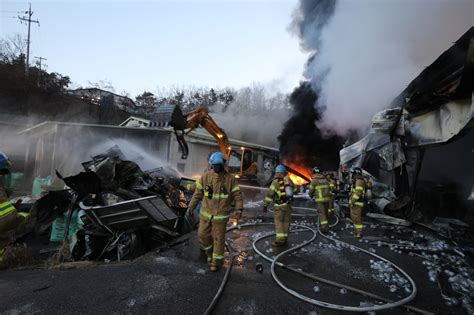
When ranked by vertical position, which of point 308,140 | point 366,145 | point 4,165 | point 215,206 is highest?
point 308,140

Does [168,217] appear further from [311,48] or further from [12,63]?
[12,63]

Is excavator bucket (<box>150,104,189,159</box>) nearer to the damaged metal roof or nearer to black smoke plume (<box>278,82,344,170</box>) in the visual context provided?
the damaged metal roof

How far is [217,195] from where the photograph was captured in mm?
4184

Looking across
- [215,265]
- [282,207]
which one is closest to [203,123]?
[282,207]

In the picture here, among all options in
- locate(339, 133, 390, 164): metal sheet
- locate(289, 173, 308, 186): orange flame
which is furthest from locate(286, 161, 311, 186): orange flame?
locate(339, 133, 390, 164): metal sheet

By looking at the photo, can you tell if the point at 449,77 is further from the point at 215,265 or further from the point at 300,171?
the point at 300,171

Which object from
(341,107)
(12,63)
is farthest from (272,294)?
(12,63)

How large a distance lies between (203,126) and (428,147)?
705 cm

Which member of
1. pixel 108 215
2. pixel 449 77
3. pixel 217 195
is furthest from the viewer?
pixel 449 77

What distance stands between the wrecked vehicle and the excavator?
1.99m

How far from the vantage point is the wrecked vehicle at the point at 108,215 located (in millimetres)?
4859

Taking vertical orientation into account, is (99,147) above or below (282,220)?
above

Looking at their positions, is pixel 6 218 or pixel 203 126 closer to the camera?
pixel 6 218

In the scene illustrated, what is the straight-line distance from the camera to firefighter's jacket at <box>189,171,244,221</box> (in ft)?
13.6
